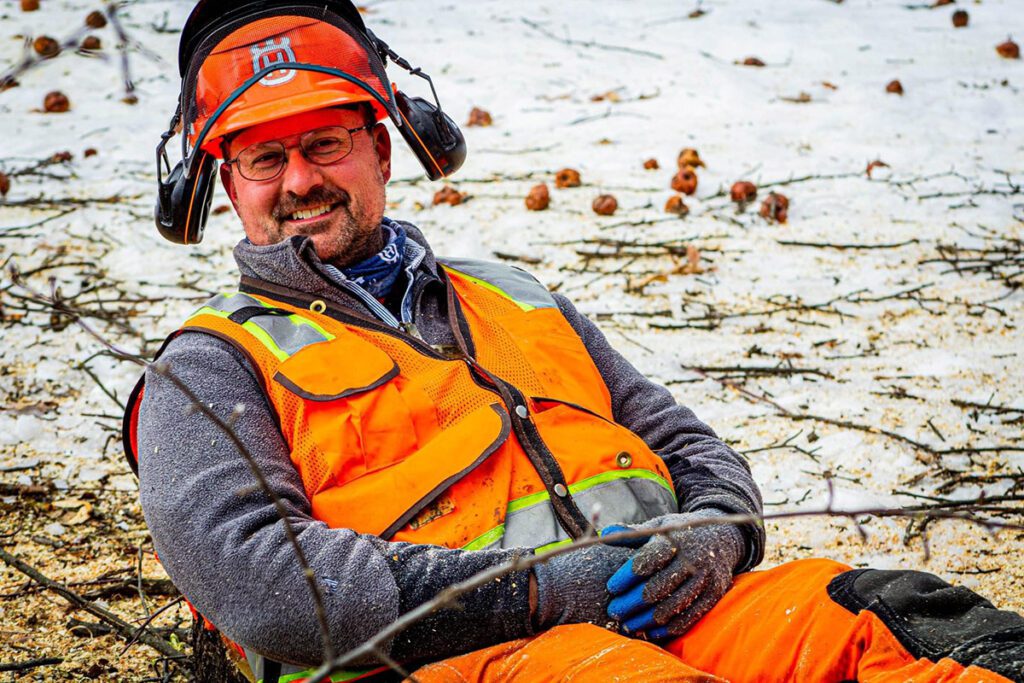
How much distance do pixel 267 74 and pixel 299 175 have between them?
0.81ft

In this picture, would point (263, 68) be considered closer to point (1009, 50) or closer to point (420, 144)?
point (420, 144)

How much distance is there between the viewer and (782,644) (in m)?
1.88

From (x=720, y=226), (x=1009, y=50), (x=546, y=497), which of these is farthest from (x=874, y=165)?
(x=546, y=497)

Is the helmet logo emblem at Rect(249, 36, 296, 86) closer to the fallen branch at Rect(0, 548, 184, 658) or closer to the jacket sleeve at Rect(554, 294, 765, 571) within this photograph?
the jacket sleeve at Rect(554, 294, 765, 571)

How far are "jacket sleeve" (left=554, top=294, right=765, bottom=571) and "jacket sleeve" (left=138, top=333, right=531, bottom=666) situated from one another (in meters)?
0.57

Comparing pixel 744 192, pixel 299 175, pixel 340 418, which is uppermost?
Answer: pixel 299 175

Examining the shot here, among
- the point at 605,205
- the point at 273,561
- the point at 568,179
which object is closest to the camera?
the point at 273,561

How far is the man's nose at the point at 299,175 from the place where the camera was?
93.5 inches

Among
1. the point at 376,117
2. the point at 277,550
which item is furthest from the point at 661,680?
the point at 376,117

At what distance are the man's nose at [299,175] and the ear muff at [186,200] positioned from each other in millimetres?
280

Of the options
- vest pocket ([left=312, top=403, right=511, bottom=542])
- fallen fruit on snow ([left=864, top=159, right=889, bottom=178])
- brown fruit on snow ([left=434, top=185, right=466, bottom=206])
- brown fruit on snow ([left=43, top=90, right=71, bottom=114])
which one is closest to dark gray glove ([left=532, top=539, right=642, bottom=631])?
vest pocket ([left=312, top=403, right=511, bottom=542])

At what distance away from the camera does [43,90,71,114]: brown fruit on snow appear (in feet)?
22.5

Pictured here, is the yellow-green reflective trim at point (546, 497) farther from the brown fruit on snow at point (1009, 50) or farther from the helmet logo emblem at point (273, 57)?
the brown fruit on snow at point (1009, 50)

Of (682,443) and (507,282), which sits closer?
(682,443)
